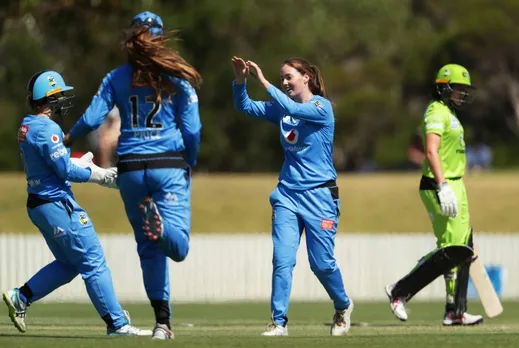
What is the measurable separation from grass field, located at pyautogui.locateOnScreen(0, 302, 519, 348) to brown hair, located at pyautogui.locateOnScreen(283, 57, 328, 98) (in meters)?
1.85

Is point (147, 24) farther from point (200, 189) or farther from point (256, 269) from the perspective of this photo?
point (200, 189)

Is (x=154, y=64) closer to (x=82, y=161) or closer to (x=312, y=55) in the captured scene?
(x=82, y=161)

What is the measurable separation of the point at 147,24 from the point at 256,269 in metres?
12.3

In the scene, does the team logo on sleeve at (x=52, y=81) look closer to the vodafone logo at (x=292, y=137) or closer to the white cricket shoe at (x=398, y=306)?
the vodafone logo at (x=292, y=137)

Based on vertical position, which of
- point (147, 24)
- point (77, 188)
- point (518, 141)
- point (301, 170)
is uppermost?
point (147, 24)

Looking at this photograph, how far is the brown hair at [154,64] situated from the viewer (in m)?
8.91

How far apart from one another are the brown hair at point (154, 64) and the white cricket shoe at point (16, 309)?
2.11 meters

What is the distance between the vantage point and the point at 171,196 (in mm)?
8922

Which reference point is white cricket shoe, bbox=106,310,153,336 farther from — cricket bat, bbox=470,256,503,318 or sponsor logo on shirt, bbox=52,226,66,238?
cricket bat, bbox=470,256,503,318

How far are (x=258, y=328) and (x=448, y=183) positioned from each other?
2038 millimetres

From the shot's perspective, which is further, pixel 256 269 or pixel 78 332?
pixel 256 269

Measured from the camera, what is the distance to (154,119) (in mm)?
8977

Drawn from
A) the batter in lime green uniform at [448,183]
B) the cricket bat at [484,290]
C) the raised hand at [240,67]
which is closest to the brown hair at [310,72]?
the raised hand at [240,67]

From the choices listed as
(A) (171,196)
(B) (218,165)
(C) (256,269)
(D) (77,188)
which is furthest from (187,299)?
(B) (218,165)
